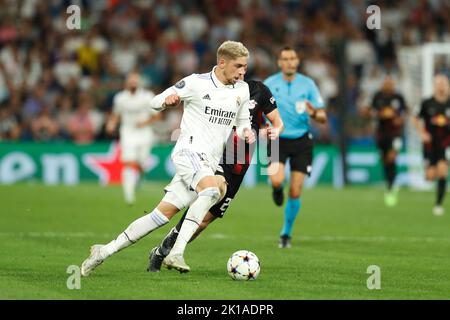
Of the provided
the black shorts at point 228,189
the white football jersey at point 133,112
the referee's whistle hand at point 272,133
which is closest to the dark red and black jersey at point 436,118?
the white football jersey at point 133,112

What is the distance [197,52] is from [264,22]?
2.20 meters

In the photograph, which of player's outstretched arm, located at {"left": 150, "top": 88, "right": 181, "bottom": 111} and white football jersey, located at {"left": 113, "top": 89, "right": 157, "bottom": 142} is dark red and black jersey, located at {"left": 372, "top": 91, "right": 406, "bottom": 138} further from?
player's outstretched arm, located at {"left": 150, "top": 88, "right": 181, "bottom": 111}

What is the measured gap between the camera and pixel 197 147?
1000cm

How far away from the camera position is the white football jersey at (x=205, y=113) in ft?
32.9

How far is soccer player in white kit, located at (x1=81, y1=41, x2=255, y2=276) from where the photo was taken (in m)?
9.71

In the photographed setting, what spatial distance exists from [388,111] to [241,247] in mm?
10071

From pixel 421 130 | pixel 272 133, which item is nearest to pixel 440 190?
pixel 421 130

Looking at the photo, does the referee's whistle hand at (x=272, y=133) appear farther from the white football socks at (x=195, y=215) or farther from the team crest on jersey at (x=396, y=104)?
the team crest on jersey at (x=396, y=104)

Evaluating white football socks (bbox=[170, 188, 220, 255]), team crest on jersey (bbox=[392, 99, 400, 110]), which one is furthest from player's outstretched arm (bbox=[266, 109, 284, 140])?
team crest on jersey (bbox=[392, 99, 400, 110])

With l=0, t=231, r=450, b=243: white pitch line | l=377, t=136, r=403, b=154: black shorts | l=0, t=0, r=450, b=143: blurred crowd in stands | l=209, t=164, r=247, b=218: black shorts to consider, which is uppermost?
l=0, t=0, r=450, b=143: blurred crowd in stands

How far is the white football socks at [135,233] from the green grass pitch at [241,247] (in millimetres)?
303

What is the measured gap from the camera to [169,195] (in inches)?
389

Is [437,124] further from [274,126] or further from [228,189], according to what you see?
[228,189]

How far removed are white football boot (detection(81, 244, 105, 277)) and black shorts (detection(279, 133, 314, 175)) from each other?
4750 millimetres
